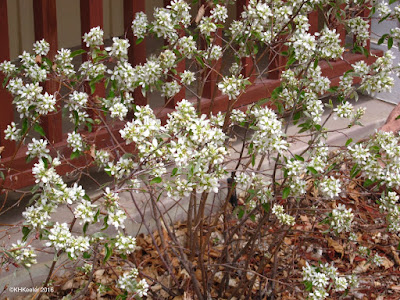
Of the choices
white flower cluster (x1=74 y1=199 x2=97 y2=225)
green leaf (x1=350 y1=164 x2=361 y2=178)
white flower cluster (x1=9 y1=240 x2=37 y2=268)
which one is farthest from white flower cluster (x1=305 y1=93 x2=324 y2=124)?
white flower cluster (x1=9 y1=240 x2=37 y2=268)

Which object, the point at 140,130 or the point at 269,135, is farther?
the point at 269,135

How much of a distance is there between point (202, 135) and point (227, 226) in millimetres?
1117

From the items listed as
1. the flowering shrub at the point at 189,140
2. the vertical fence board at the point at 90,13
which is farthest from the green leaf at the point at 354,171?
the vertical fence board at the point at 90,13

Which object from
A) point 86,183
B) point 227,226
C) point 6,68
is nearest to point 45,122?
point 86,183

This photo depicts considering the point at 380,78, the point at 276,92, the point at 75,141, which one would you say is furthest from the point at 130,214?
the point at 380,78

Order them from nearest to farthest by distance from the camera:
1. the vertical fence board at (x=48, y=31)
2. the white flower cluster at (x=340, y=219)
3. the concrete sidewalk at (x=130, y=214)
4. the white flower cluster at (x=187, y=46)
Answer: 1. the white flower cluster at (x=340, y=219)
2. the white flower cluster at (x=187, y=46)
3. the concrete sidewalk at (x=130, y=214)
4. the vertical fence board at (x=48, y=31)

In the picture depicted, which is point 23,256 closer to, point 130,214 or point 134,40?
point 130,214

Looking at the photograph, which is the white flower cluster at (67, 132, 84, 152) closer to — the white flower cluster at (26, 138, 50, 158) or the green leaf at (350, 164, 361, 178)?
the white flower cluster at (26, 138, 50, 158)

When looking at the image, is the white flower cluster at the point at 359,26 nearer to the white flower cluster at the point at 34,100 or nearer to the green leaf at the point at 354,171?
the green leaf at the point at 354,171

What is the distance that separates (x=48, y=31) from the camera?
353 cm

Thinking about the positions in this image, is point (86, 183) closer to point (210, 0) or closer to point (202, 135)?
point (210, 0)

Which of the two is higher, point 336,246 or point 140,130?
point 140,130

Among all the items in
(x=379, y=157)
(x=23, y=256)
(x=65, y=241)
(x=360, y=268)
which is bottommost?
(x=360, y=268)

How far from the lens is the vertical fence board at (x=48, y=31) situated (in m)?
3.48
